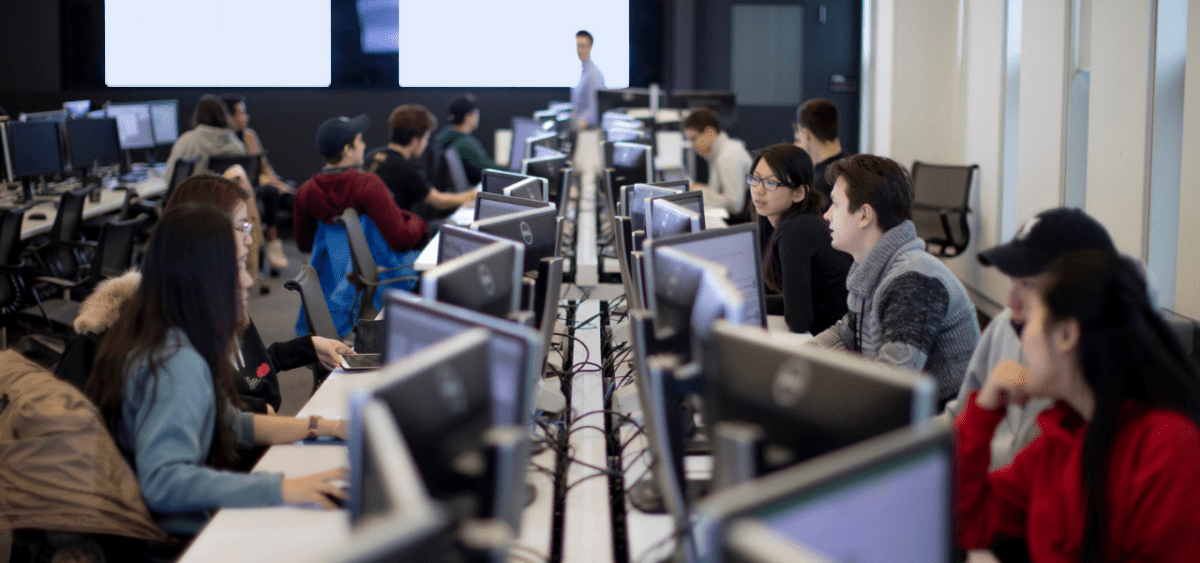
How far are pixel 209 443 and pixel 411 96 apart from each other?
29.6ft

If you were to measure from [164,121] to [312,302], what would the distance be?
666 cm

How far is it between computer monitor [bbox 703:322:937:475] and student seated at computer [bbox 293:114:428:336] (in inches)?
122

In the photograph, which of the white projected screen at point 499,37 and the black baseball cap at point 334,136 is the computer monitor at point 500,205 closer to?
the black baseball cap at point 334,136

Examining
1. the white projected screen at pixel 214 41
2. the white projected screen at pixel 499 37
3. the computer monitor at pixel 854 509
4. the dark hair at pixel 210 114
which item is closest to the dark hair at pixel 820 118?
the computer monitor at pixel 854 509

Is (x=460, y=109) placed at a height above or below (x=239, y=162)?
above

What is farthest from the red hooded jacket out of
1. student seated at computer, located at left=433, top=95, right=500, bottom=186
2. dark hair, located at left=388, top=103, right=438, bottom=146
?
student seated at computer, located at left=433, top=95, right=500, bottom=186

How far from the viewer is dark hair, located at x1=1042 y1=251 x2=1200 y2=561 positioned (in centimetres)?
140

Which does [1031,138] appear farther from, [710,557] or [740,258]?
[710,557]

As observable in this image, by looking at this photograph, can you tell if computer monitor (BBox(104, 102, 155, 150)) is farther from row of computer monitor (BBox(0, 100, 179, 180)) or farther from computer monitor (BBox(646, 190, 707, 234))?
computer monitor (BBox(646, 190, 707, 234))

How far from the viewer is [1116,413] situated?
142cm

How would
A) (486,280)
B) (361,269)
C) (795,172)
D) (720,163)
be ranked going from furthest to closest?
(720,163) < (361,269) < (795,172) < (486,280)

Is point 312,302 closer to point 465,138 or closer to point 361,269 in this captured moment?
point 361,269

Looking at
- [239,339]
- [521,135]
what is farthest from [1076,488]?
[521,135]

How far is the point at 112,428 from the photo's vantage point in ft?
6.09
